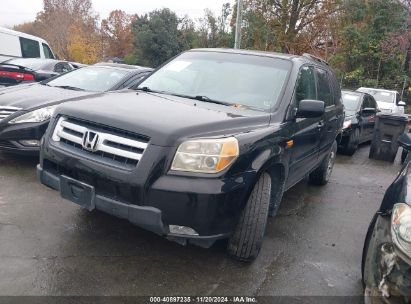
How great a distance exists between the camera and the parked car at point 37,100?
4.85 m

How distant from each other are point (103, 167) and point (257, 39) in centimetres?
1979

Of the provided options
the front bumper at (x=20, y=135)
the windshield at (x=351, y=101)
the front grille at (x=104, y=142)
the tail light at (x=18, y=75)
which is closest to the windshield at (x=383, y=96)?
the windshield at (x=351, y=101)

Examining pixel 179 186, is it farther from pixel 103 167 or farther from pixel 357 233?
pixel 357 233

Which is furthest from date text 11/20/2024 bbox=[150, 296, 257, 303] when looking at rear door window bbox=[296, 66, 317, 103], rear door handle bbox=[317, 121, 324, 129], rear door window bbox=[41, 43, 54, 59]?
rear door window bbox=[41, 43, 54, 59]

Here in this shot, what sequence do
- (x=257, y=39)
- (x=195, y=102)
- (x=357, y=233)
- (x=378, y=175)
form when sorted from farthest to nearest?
1. (x=257, y=39)
2. (x=378, y=175)
3. (x=357, y=233)
4. (x=195, y=102)

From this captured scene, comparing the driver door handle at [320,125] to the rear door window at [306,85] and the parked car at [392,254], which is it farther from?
the parked car at [392,254]

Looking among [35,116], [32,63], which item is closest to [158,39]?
[32,63]

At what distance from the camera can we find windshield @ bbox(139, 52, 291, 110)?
150 inches

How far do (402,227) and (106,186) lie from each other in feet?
6.36

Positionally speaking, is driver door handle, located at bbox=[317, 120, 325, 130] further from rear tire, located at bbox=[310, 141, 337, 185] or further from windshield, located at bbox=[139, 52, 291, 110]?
rear tire, located at bbox=[310, 141, 337, 185]

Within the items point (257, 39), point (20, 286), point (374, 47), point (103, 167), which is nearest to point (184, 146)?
point (103, 167)

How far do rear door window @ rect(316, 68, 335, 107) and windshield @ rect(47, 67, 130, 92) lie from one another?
3036 millimetres

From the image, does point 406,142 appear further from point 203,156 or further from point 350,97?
point 350,97

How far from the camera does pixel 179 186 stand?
8.88 ft
